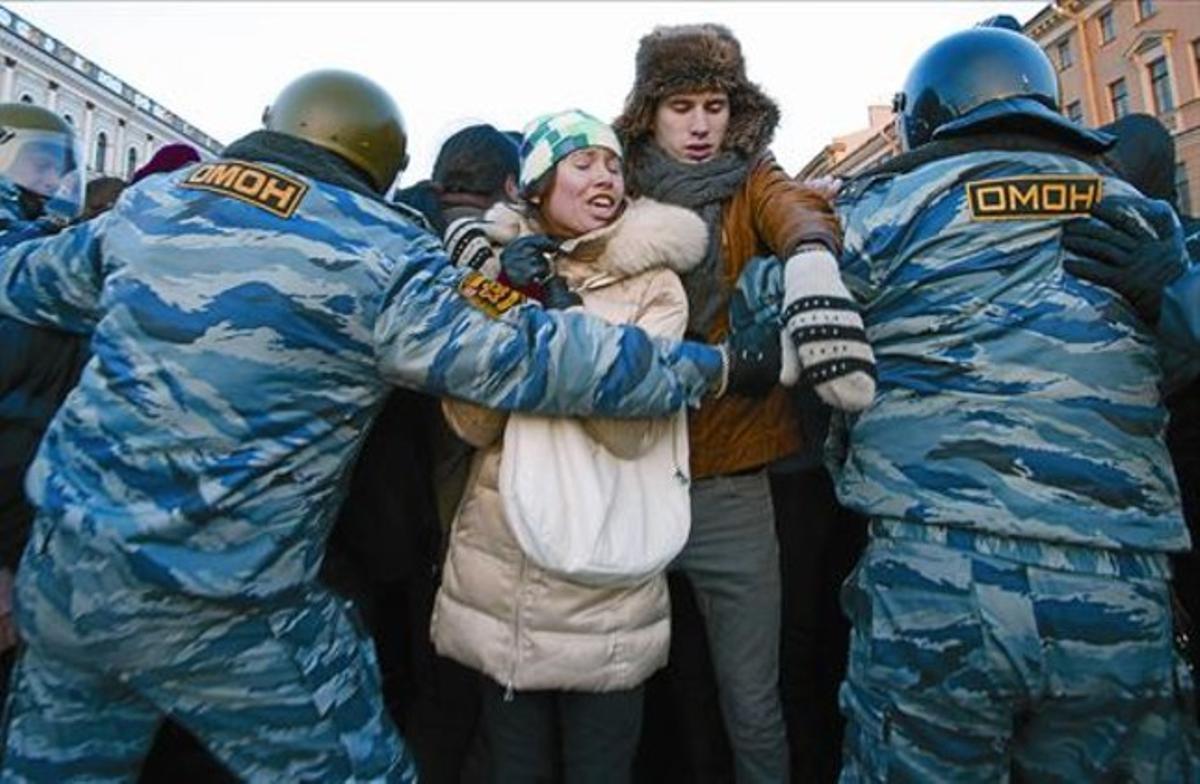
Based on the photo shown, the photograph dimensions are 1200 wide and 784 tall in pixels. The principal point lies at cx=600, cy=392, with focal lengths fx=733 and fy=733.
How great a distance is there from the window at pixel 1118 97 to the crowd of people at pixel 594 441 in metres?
36.9

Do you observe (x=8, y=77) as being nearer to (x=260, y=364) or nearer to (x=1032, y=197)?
(x=260, y=364)

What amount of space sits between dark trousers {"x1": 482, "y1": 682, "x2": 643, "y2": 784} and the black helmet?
170 centimetres

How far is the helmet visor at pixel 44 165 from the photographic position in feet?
8.96

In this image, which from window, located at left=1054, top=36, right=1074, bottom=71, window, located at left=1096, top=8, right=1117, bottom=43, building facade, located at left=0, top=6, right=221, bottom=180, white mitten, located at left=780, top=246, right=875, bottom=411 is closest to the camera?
white mitten, located at left=780, top=246, right=875, bottom=411

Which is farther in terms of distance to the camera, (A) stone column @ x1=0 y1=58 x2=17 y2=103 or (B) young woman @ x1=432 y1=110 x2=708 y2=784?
(A) stone column @ x1=0 y1=58 x2=17 y2=103

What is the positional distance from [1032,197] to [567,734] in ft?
5.59

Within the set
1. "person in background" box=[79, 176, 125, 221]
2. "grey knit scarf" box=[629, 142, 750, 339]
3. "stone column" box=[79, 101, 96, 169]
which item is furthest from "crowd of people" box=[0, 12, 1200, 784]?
"stone column" box=[79, 101, 96, 169]

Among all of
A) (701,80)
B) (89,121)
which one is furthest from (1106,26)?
(89,121)

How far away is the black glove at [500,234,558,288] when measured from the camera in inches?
75.0

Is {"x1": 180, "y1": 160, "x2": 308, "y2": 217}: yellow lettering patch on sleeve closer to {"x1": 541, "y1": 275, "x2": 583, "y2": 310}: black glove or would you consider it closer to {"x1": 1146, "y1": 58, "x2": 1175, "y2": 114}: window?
{"x1": 541, "y1": 275, "x2": 583, "y2": 310}: black glove

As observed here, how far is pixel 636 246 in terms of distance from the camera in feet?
6.32

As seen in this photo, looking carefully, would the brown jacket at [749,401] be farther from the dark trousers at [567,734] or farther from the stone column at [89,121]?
the stone column at [89,121]

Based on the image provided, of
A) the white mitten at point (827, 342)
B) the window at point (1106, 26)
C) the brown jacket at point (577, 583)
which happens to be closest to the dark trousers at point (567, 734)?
the brown jacket at point (577, 583)

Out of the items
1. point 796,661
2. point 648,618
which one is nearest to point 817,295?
point 648,618
